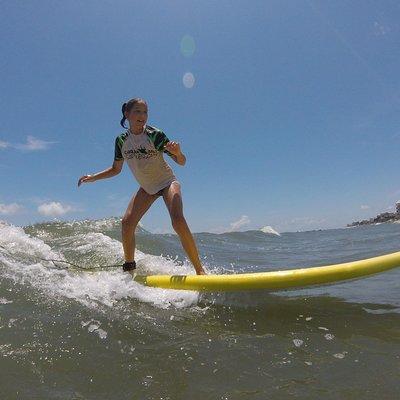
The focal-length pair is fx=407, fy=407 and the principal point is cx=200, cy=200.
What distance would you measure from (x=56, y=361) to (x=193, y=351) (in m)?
0.81

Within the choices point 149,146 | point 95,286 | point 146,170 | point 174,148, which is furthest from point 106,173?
point 95,286

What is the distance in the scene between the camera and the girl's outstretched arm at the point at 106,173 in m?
5.11

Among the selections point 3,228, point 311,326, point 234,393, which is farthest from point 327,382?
point 3,228

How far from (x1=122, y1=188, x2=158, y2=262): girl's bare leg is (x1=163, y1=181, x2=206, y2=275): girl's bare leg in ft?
1.32

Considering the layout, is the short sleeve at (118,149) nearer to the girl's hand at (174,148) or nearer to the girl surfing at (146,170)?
the girl surfing at (146,170)

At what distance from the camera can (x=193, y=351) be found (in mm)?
2520

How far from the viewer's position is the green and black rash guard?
4.63 metres

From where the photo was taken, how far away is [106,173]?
518cm

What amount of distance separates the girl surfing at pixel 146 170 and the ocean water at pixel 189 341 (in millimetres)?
638

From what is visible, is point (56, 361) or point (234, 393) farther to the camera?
point (56, 361)

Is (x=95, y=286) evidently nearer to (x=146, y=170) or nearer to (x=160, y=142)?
(x=146, y=170)

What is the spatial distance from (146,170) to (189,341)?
8.12 feet

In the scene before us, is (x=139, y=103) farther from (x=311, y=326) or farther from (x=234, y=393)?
(x=234, y=393)

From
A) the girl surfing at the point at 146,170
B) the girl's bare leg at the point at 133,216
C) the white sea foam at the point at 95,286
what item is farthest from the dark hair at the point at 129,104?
the white sea foam at the point at 95,286
